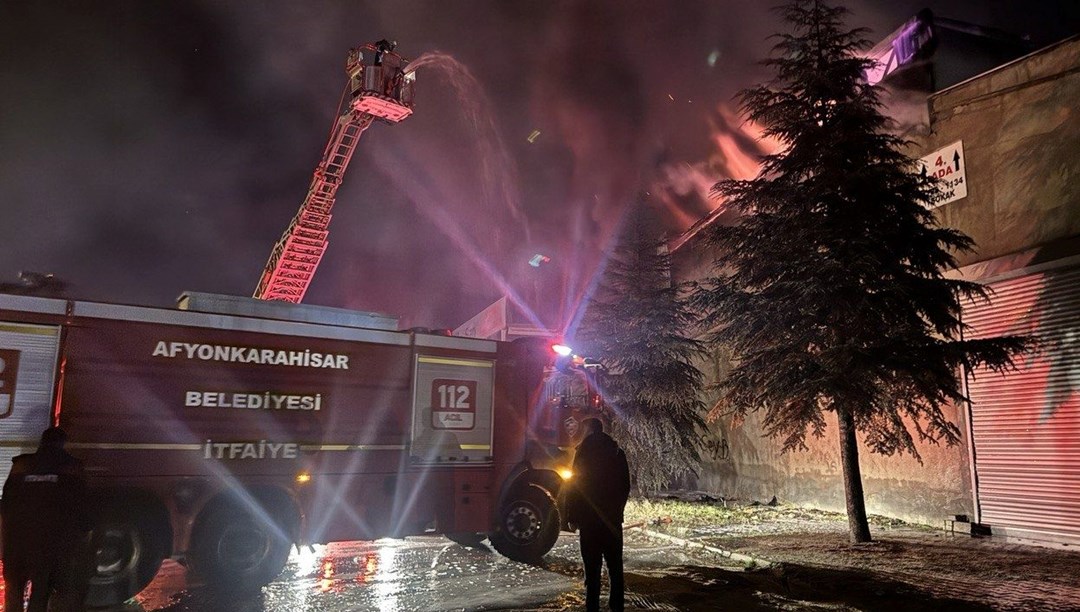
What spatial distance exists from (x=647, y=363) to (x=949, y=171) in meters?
7.19

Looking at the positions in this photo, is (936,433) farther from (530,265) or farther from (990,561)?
(530,265)

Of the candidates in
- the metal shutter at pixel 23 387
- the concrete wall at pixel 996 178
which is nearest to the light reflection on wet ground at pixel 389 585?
the metal shutter at pixel 23 387

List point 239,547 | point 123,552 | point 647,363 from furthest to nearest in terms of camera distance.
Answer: point 647,363
point 239,547
point 123,552

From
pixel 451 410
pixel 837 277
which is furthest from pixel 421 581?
pixel 837 277

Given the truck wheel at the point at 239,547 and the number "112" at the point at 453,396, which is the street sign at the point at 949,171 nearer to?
the number "112" at the point at 453,396

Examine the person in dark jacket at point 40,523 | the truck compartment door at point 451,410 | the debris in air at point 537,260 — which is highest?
the debris in air at point 537,260

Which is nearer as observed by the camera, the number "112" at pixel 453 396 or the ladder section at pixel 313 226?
the number "112" at pixel 453 396

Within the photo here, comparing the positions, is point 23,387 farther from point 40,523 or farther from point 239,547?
point 239,547

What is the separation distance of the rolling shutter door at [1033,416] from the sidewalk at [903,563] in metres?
0.56

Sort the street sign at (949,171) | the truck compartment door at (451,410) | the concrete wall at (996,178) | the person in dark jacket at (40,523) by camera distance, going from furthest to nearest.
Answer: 1. the street sign at (949,171)
2. the concrete wall at (996,178)
3. the truck compartment door at (451,410)
4. the person in dark jacket at (40,523)

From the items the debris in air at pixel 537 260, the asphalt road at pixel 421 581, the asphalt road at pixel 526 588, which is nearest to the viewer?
the asphalt road at pixel 526 588

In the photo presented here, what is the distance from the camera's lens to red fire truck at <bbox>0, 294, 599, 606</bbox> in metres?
7.13

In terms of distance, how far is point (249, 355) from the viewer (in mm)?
8164

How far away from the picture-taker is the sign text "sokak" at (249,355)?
778 cm
